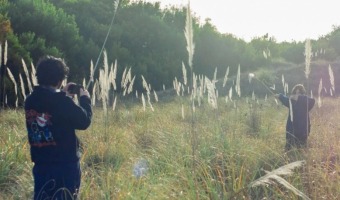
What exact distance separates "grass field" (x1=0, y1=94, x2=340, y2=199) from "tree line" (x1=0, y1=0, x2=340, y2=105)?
7.22 m

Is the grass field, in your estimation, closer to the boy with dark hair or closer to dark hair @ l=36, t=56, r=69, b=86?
the boy with dark hair

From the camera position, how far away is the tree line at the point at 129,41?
51.7ft

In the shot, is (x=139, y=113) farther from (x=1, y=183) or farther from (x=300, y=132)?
(x=1, y=183)

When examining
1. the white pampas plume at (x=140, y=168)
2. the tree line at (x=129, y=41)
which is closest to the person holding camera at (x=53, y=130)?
the white pampas plume at (x=140, y=168)

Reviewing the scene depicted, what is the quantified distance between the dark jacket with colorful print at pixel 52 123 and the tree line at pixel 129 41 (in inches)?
365

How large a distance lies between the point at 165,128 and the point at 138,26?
766 inches

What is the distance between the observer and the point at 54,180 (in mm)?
2885

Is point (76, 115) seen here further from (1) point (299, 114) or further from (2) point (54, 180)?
(1) point (299, 114)

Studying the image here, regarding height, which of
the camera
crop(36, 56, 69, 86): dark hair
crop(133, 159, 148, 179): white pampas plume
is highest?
crop(36, 56, 69, 86): dark hair

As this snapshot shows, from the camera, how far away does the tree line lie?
15750 mm

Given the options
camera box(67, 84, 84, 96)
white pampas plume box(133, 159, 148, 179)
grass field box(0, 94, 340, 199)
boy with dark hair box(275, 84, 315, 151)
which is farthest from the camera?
boy with dark hair box(275, 84, 315, 151)

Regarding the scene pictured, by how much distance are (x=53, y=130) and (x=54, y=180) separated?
0.34 meters

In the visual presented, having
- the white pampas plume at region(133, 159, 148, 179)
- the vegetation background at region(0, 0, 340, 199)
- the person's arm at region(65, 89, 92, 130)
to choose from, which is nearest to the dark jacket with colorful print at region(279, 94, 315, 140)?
the vegetation background at region(0, 0, 340, 199)

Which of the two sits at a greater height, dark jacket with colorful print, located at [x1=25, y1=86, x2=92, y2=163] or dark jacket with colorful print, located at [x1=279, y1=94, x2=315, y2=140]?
dark jacket with colorful print, located at [x1=25, y1=86, x2=92, y2=163]
